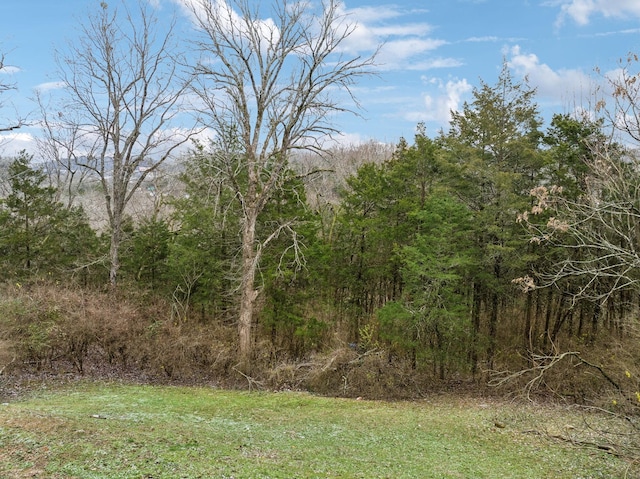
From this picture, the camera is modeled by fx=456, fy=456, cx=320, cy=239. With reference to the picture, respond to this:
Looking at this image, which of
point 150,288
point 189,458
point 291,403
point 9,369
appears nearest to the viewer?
point 189,458

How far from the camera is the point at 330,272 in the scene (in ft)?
69.3

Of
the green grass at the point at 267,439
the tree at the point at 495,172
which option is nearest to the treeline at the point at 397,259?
the tree at the point at 495,172

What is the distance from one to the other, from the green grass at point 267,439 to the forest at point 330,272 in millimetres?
2569

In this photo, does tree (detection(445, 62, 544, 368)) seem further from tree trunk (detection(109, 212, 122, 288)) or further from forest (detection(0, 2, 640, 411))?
tree trunk (detection(109, 212, 122, 288))

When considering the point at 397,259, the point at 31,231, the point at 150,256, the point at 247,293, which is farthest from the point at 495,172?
the point at 31,231

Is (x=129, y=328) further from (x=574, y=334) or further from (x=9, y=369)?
(x=574, y=334)

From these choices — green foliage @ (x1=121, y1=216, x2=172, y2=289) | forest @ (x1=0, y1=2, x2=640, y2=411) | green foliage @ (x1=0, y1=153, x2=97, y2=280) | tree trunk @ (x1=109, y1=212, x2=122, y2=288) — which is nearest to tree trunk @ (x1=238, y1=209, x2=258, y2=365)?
forest @ (x1=0, y1=2, x2=640, y2=411)

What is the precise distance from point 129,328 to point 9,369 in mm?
3941

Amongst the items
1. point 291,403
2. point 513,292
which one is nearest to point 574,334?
point 513,292

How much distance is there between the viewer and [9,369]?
51.1 feet

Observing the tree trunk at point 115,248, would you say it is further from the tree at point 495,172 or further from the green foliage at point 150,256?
the tree at point 495,172

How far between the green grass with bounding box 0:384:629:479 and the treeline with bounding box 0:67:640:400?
373cm

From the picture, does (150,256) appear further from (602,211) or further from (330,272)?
(602,211)

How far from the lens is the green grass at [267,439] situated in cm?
707
